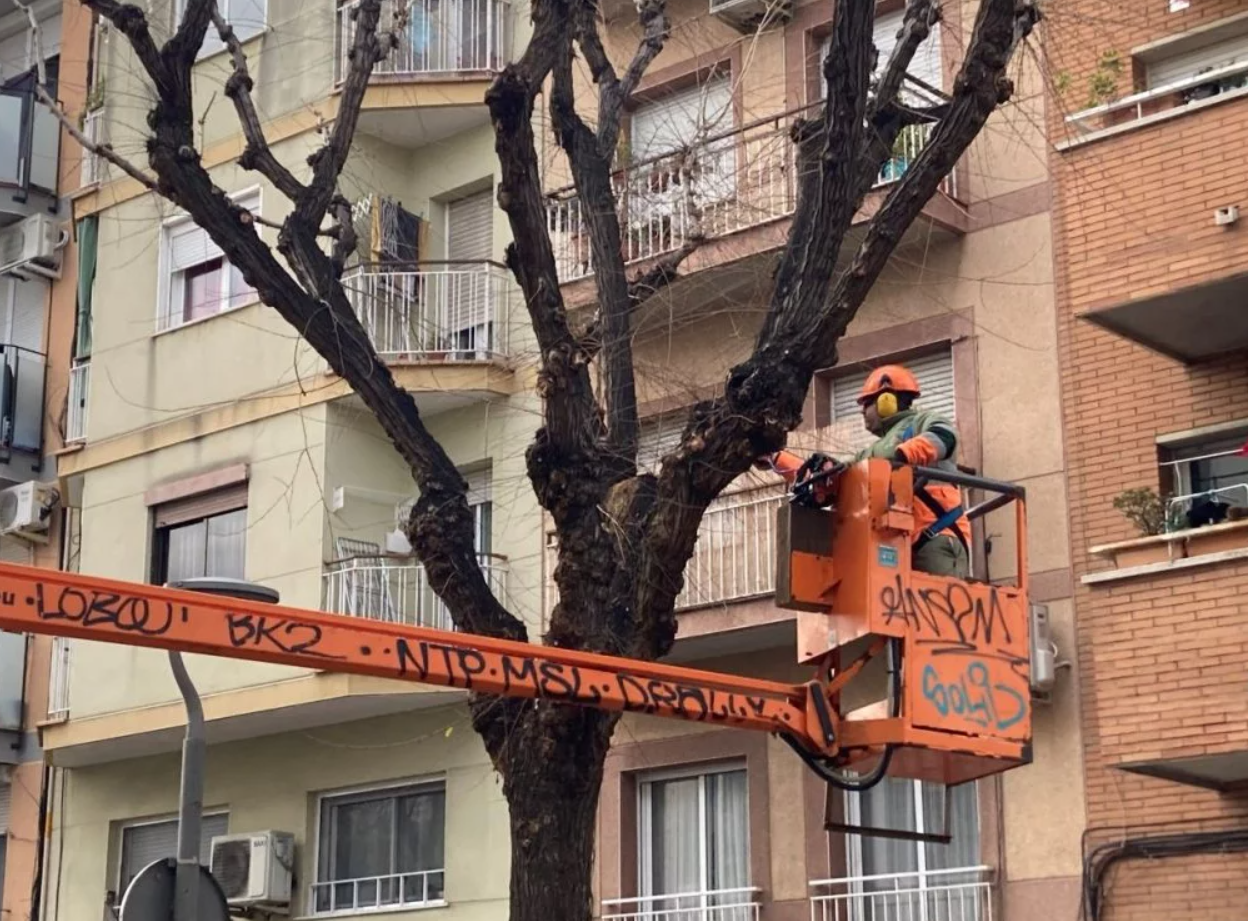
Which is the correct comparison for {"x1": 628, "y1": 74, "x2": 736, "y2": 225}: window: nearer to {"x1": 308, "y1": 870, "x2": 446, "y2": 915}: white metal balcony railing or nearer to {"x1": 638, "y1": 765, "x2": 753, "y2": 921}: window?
{"x1": 638, "y1": 765, "x2": 753, "y2": 921}: window

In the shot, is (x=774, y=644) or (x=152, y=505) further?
(x=152, y=505)

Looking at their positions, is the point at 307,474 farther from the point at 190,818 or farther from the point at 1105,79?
the point at 190,818

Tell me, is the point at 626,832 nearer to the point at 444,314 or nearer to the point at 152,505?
the point at 444,314

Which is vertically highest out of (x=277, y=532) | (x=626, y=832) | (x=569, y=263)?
(x=569, y=263)

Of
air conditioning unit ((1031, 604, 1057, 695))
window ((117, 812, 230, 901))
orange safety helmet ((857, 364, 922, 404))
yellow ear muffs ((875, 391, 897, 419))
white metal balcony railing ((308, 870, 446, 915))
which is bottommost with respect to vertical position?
white metal balcony railing ((308, 870, 446, 915))

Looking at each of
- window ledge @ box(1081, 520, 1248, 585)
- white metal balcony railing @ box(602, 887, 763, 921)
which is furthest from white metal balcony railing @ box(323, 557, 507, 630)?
window ledge @ box(1081, 520, 1248, 585)

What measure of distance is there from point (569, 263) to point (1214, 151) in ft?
20.2

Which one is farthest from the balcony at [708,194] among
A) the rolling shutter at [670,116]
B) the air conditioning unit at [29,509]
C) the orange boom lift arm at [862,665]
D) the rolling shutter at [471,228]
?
the air conditioning unit at [29,509]

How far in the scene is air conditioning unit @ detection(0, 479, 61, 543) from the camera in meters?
22.6

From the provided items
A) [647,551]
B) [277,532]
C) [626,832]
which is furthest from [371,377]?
[277,532]

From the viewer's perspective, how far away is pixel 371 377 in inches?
423

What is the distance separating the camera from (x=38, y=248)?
23.7 metres

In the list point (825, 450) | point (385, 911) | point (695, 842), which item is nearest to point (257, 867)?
point (385, 911)

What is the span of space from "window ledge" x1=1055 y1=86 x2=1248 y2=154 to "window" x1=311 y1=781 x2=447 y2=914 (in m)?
7.89
